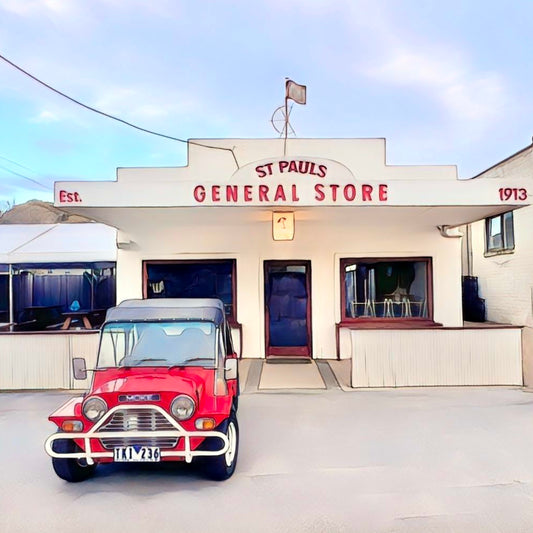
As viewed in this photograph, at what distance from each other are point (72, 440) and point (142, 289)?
671cm

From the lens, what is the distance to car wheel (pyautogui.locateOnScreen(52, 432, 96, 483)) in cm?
419

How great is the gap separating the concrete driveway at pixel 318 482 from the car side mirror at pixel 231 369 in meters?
0.97

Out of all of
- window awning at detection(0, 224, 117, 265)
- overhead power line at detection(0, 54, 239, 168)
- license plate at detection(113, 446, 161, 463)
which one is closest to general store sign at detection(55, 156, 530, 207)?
overhead power line at detection(0, 54, 239, 168)

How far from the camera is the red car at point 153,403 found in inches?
163

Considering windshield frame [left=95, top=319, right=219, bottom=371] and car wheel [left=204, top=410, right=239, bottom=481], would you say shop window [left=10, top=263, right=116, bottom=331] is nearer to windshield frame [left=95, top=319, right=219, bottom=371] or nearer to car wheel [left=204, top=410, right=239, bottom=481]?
windshield frame [left=95, top=319, right=219, bottom=371]

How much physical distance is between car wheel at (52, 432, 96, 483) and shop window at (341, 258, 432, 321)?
7.27 meters

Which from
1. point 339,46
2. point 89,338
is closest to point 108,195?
point 89,338

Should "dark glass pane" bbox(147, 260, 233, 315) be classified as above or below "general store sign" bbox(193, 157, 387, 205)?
below

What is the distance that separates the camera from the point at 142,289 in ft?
35.3

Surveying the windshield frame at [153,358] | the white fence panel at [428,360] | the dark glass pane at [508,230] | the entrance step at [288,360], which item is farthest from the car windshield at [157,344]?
the dark glass pane at [508,230]

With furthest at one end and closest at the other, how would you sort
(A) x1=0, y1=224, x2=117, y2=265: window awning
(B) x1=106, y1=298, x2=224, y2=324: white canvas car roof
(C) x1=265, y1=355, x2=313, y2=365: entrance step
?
1. (A) x1=0, y1=224, x2=117, y2=265: window awning
2. (C) x1=265, y1=355, x2=313, y2=365: entrance step
3. (B) x1=106, y1=298, x2=224, y2=324: white canvas car roof

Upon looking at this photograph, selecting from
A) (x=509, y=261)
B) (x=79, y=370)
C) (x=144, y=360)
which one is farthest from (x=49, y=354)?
(x=509, y=261)

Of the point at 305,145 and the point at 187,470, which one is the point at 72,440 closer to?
the point at 187,470

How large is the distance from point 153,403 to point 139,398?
0.47 feet
